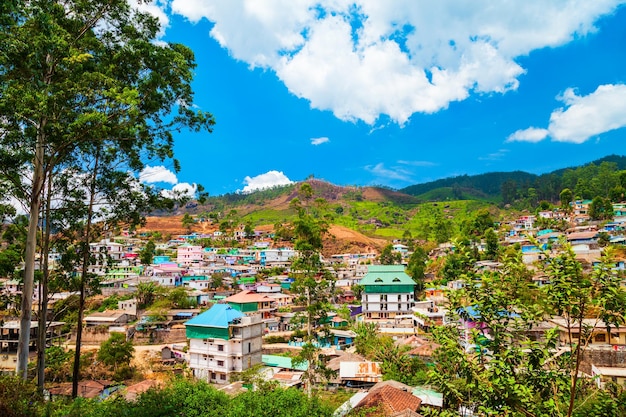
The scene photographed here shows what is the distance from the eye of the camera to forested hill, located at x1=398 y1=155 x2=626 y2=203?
208 feet

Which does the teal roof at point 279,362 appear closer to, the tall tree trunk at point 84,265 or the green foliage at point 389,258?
the tall tree trunk at point 84,265

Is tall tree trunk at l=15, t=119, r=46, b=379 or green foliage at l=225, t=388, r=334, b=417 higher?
tall tree trunk at l=15, t=119, r=46, b=379

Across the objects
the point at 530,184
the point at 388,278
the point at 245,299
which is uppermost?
the point at 530,184

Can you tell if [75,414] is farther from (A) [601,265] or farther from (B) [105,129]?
(A) [601,265]

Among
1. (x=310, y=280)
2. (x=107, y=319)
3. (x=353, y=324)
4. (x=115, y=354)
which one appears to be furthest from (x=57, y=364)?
(x=353, y=324)

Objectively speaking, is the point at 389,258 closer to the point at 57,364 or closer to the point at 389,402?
the point at 389,402

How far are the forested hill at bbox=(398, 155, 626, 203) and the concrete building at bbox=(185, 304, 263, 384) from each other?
59.4 m

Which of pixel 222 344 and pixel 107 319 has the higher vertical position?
pixel 222 344

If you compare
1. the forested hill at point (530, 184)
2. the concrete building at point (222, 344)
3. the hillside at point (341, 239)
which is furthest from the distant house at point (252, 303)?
the forested hill at point (530, 184)

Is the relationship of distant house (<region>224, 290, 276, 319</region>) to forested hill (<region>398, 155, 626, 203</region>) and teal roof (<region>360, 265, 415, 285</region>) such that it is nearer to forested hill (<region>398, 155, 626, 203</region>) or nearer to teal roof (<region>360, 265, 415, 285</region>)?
teal roof (<region>360, 265, 415, 285</region>)

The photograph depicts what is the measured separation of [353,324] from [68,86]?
1245 inches

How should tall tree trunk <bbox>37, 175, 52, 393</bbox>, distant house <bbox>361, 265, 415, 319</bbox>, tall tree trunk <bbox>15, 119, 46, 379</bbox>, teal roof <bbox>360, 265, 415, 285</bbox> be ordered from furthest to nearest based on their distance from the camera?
teal roof <bbox>360, 265, 415, 285</bbox> → distant house <bbox>361, 265, 415, 319</bbox> → tall tree trunk <bbox>37, 175, 52, 393</bbox> → tall tree trunk <bbox>15, 119, 46, 379</bbox>

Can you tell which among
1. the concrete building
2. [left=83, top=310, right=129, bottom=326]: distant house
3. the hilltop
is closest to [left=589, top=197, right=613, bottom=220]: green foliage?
the hilltop

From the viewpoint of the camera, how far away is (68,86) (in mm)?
7770
